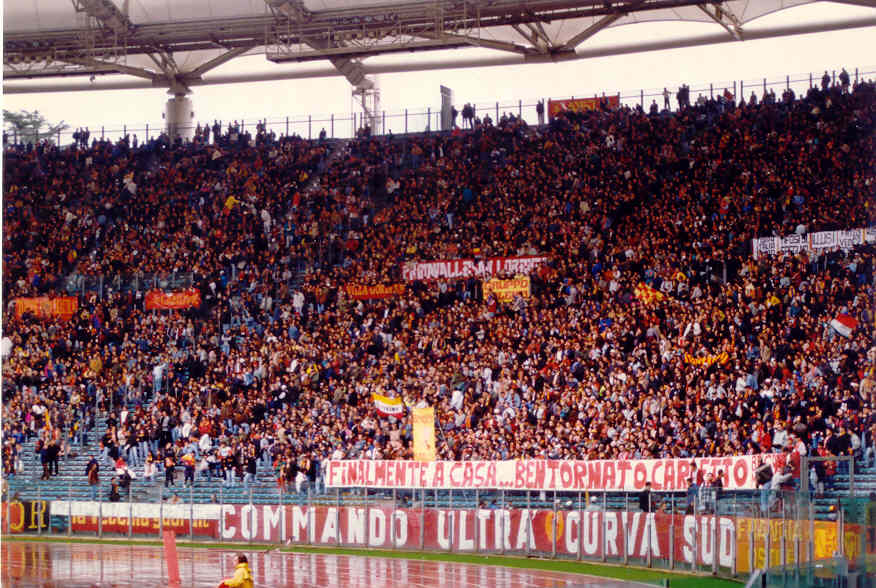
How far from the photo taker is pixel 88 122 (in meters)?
43.9

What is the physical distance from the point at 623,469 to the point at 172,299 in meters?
17.7

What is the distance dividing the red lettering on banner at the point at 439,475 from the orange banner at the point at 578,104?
48.1 ft

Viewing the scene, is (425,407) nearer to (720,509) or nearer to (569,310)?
(569,310)

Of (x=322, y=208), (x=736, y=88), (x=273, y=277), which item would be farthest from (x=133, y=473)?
(x=736, y=88)

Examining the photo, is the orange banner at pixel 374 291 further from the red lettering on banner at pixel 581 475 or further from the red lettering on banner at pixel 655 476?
the red lettering on banner at pixel 655 476

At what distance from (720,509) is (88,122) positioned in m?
32.3

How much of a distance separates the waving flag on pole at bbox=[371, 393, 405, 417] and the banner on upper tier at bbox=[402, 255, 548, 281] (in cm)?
548

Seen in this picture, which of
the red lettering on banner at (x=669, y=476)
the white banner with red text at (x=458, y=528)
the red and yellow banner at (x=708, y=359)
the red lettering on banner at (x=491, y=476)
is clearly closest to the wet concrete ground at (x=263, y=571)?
the white banner with red text at (x=458, y=528)

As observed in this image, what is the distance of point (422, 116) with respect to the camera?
3925 cm

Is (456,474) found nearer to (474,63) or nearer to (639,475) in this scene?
(639,475)

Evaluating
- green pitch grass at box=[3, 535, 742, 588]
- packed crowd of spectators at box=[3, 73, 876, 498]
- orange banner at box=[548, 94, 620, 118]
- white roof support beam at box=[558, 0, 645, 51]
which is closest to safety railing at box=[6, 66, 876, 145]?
orange banner at box=[548, 94, 620, 118]

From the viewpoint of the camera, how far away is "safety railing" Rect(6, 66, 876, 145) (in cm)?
3456

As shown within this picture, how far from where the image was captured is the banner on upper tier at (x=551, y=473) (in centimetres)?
2086

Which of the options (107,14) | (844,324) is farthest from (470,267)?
(107,14)
